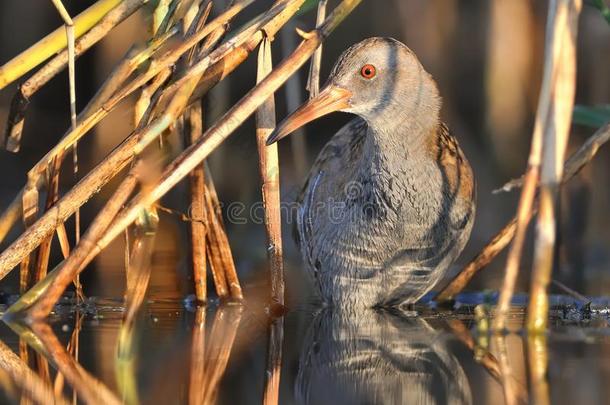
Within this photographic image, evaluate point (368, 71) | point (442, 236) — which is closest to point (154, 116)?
point (368, 71)

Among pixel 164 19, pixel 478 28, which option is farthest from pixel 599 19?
pixel 164 19

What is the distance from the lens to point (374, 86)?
4715 millimetres

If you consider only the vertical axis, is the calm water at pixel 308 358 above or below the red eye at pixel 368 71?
below

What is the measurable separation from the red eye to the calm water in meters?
0.94

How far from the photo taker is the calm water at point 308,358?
328 centimetres

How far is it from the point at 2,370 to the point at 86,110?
3.82 ft

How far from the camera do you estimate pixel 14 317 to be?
414 cm

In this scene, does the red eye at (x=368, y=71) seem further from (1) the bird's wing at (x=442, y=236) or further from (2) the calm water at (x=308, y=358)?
(2) the calm water at (x=308, y=358)

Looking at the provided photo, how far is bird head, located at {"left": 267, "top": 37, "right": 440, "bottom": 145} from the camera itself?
4.62 metres

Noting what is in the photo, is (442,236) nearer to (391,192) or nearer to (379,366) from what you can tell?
(391,192)

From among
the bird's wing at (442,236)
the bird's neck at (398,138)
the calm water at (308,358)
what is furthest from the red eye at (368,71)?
the calm water at (308,358)

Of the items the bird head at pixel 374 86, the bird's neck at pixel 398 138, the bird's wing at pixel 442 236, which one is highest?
the bird head at pixel 374 86

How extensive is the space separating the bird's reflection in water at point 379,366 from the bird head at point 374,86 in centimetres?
84

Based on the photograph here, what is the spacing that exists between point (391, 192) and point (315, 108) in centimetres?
46
